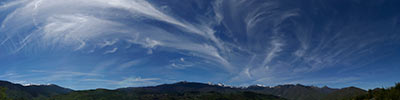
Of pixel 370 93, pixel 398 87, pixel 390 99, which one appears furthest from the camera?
pixel 370 93

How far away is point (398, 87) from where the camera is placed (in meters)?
26.2

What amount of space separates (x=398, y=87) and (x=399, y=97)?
6.62 meters

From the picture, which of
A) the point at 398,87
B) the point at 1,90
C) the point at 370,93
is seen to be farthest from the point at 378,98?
the point at 1,90

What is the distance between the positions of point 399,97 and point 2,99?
95.5m

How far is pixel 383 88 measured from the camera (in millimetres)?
27531

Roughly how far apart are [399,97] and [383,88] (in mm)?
7196

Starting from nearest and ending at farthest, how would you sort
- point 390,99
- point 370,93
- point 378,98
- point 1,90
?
1. point 390,99
2. point 378,98
3. point 370,93
4. point 1,90

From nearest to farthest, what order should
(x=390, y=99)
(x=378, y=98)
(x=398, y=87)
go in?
(x=390, y=99) < (x=378, y=98) < (x=398, y=87)

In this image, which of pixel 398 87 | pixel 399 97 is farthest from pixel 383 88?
pixel 399 97

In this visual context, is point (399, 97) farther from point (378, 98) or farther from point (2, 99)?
point (2, 99)

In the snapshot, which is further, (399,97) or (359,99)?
(359,99)

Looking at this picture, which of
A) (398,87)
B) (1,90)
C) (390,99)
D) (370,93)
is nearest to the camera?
(390,99)

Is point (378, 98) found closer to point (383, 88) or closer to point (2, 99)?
point (383, 88)

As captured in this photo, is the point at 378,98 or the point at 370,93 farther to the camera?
the point at 370,93
